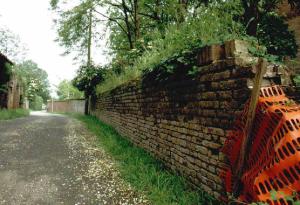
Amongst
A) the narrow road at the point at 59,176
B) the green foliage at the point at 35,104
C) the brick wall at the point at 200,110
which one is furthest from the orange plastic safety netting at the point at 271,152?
the green foliage at the point at 35,104

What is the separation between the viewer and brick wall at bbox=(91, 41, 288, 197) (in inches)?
115

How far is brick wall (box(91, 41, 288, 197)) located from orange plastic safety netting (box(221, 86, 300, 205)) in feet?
0.88

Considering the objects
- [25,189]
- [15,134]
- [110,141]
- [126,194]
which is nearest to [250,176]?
[126,194]

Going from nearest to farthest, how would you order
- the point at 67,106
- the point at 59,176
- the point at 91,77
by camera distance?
the point at 59,176
the point at 91,77
the point at 67,106

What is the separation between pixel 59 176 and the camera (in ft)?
16.0

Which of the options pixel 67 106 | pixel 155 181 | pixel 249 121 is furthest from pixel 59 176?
pixel 67 106

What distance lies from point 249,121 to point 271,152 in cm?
40

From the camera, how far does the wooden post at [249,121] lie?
98.4 inches

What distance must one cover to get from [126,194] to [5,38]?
152ft

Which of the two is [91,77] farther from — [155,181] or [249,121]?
[249,121]

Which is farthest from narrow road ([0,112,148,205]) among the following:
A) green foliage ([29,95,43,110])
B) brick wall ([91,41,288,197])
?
green foliage ([29,95,43,110])

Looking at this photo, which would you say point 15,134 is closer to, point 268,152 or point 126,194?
point 126,194

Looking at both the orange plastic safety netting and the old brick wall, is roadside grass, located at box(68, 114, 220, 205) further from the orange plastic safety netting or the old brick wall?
the old brick wall

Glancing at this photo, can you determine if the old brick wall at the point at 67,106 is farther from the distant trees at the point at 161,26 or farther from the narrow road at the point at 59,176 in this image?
the narrow road at the point at 59,176
